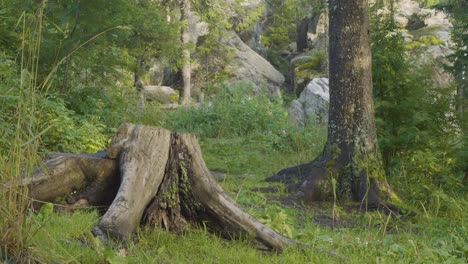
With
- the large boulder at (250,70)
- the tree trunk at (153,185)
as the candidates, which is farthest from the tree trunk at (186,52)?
the tree trunk at (153,185)

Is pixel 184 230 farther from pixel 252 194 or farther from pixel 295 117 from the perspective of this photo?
pixel 295 117

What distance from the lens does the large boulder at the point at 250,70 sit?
28.3 meters

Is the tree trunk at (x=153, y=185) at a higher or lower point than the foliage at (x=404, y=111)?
lower

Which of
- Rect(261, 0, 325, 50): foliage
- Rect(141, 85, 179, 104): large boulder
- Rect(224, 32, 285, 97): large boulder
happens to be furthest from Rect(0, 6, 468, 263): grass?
Rect(261, 0, 325, 50): foliage

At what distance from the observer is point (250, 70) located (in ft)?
94.4

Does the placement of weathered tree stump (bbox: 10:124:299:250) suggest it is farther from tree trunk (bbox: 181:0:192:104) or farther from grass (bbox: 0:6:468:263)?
tree trunk (bbox: 181:0:192:104)

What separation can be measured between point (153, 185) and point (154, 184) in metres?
0.02

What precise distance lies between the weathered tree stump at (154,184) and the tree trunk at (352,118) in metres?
2.88

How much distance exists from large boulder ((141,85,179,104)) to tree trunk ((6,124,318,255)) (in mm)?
21050

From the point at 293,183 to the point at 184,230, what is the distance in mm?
3691

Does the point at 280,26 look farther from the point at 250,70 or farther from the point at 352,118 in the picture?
the point at 352,118

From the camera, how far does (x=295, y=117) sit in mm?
19344

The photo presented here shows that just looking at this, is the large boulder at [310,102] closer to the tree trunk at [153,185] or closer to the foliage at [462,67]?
the foliage at [462,67]

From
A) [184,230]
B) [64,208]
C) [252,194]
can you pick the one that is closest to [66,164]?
[64,208]
